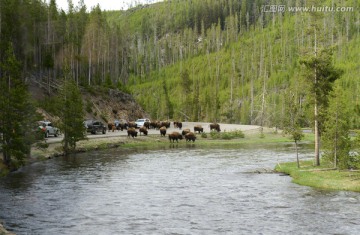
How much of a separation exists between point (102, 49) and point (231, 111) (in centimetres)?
4353

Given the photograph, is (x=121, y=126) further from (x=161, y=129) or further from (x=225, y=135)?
(x=225, y=135)

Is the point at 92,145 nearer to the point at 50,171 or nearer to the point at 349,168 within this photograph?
the point at 50,171

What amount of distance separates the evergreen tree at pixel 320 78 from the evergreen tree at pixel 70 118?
29.1 meters

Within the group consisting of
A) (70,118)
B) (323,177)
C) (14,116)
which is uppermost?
(14,116)

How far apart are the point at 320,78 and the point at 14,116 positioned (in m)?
27.7

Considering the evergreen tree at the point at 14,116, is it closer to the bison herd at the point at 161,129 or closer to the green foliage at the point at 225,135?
the bison herd at the point at 161,129

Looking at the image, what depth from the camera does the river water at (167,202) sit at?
22.6 metres

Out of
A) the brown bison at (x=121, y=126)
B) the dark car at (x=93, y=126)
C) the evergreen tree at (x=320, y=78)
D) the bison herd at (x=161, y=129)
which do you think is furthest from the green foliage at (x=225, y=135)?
the evergreen tree at (x=320, y=78)

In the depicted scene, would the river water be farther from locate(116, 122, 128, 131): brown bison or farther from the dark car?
locate(116, 122, 128, 131): brown bison

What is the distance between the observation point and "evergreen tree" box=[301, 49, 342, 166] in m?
39.9

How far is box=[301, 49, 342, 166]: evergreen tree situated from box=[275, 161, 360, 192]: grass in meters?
2.81

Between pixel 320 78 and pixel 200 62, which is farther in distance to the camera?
pixel 200 62

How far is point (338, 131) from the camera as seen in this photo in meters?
37.2

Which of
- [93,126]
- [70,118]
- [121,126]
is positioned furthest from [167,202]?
[121,126]
